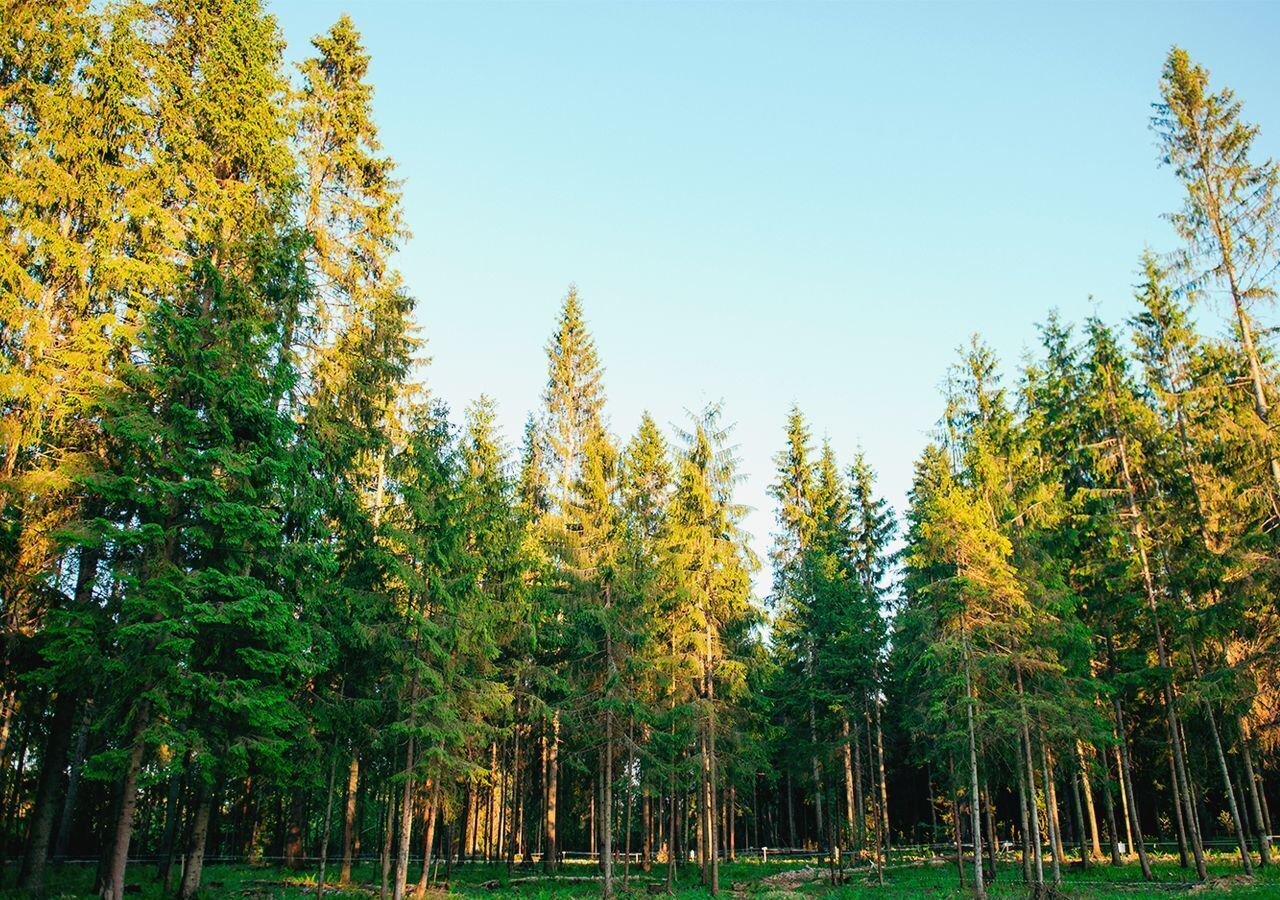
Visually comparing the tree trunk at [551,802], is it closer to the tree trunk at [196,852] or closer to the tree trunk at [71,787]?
the tree trunk at [196,852]

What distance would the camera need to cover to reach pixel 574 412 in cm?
3575

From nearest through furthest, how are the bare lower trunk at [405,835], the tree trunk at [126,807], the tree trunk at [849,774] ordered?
the tree trunk at [126,807], the bare lower trunk at [405,835], the tree trunk at [849,774]

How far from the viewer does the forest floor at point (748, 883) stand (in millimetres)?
19734

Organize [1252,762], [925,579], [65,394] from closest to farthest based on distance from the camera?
1. [65,394]
2. [1252,762]
3. [925,579]

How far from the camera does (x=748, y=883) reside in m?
27.5

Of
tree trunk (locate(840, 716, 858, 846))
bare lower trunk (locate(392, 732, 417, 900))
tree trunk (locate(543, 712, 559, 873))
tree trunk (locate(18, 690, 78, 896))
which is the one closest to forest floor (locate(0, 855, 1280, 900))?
tree trunk (locate(18, 690, 78, 896))

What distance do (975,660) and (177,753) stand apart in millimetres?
19776

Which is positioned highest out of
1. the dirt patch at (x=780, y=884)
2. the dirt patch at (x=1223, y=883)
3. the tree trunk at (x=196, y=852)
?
the tree trunk at (x=196, y=852)

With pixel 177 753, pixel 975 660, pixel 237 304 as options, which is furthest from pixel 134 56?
pixel 975 660

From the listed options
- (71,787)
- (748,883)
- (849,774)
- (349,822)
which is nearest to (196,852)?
(349,822)

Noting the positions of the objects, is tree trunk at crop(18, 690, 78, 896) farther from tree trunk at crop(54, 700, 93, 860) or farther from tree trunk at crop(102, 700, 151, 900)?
tree trunk at crop(54, 700, 93, 860)

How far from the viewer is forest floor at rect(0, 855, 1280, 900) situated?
19.7 metres

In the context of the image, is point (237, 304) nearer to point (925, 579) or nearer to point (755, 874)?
point (925, 579)

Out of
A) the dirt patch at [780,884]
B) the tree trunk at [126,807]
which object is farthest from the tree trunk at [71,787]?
the dirt patch at [780,884]
